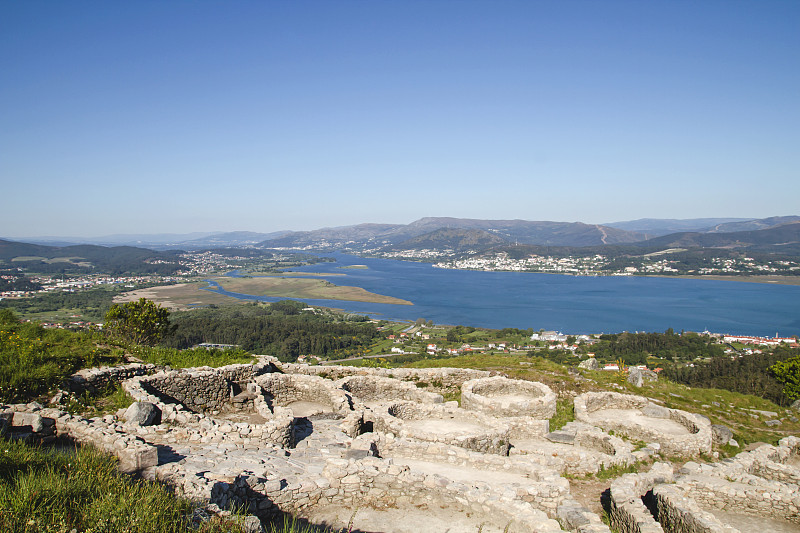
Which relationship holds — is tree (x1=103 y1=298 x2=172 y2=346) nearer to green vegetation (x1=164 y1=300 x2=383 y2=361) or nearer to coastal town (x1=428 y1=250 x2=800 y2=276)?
green vegetation (x1=164 y1=300 x2=383 y2=361)

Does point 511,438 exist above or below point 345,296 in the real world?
above

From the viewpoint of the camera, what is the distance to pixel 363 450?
8.39m

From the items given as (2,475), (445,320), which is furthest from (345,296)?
(2,475)

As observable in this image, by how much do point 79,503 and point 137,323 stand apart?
61.3ft

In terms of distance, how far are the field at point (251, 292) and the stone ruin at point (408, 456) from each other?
7738 centimetres

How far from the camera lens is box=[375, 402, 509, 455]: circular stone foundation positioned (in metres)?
9.48

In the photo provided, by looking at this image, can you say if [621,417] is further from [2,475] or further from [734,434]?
[2,475]

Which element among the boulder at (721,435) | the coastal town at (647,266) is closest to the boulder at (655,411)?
the boulder at (721,435)

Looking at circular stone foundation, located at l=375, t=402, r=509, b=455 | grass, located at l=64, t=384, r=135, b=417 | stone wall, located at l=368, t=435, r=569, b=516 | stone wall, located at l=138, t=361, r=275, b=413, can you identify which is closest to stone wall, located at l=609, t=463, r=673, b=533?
stone wall, located at l=368, t=435, r=569, b=516

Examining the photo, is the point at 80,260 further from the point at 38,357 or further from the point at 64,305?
the point at 38,357

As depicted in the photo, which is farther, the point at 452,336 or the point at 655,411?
the point at 452,336

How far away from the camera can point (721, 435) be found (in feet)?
39.3

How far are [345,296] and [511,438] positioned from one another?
316 feet

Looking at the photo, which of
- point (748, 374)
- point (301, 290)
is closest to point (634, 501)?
point (748, 374)
